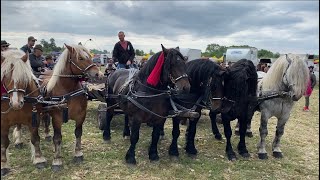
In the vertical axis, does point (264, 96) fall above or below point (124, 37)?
below

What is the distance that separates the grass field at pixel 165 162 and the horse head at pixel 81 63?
1876 millimetres

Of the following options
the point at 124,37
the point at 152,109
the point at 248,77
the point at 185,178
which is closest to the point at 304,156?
the point at 248,77

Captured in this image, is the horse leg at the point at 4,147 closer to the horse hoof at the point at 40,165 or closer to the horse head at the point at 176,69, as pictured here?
the horse hoof at the point at 40,165

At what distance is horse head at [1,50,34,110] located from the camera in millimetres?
4398

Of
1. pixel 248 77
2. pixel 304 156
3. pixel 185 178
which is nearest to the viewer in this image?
pixel 185 178

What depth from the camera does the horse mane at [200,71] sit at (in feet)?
20.0

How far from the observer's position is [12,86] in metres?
4.46

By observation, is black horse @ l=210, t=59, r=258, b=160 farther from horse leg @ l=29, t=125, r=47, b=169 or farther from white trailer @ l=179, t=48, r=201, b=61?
white trailer @ l=179, t=48, r=201, b=61

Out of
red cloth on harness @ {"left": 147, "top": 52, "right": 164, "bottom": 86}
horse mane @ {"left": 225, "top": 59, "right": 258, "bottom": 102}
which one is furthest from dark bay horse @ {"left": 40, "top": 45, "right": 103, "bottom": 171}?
horse mane @ {"left": 225, "top": 59, "right": 258, "bottom": 102}

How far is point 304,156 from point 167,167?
357cm

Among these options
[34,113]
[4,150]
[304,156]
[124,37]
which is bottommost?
[304,156]

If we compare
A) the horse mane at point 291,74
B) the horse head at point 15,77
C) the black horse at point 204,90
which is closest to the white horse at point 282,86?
the horse mane at point 291,74

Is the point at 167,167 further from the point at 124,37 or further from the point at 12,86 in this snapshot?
the point at 124,37

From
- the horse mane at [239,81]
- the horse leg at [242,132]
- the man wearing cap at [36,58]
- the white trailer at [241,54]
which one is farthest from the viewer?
the white trailer at [241,54]
